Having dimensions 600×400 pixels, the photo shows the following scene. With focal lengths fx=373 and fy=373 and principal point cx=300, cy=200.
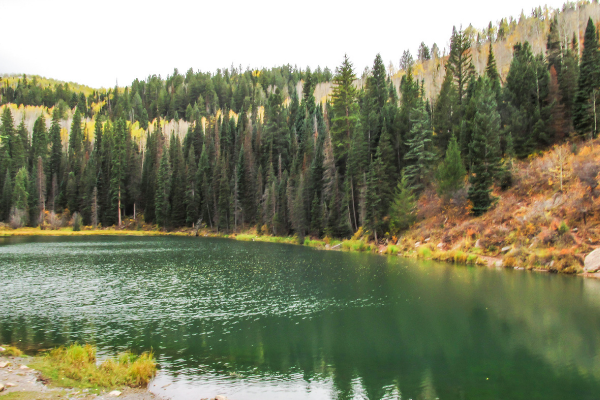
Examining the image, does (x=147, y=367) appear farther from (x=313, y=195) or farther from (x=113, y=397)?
(x=313, y=195)

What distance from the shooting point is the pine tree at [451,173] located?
46.8 metres

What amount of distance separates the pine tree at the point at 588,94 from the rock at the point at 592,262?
2636 centimetres

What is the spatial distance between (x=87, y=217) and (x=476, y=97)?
335 feet

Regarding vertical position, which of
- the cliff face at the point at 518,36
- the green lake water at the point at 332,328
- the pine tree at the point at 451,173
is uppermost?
the cliff face at the point at 518,36

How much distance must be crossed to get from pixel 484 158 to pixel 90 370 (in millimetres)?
46637

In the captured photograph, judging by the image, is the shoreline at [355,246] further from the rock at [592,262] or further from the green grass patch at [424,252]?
the rock at [592,262]

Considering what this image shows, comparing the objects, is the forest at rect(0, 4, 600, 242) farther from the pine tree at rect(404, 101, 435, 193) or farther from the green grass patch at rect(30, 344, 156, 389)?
the green grass patch at rect(30, 344, 156, 389)

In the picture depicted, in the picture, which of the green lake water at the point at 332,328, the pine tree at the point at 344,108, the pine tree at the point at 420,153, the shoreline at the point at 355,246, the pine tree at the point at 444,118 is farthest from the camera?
the pine tree at the point at 344,108

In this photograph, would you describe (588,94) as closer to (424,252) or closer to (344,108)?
(424,252)

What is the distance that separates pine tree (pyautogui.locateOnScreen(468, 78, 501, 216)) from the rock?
595 inches

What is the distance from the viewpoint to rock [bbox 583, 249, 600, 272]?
94.5ft

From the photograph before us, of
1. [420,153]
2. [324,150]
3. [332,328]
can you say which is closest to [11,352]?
[332,328]

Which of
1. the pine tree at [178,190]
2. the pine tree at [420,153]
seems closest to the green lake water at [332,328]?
the pine tree at [420,153]

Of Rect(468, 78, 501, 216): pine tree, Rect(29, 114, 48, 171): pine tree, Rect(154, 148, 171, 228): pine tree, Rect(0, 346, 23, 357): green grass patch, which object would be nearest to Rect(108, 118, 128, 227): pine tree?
Rect(154, 148, 171, 228): pine tree
